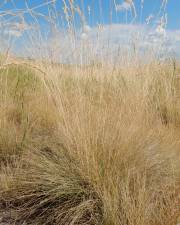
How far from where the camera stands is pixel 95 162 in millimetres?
2021

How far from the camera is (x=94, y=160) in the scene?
6.58 feet

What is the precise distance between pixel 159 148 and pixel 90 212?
2.54 ft

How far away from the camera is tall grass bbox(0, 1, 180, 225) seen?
1.77 metres

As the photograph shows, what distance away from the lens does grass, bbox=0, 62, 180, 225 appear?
176 cm

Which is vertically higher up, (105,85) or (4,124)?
(105,85)

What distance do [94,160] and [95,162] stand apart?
2 centimetres

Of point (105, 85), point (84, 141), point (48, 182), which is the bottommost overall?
point (48, 182)

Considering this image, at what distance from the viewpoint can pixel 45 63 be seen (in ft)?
9.37

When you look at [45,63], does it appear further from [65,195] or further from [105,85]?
[65,195]

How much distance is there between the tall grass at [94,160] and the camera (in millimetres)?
1768

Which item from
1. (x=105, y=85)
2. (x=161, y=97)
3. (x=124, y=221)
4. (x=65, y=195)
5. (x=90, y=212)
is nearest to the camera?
(x=124, y=221)

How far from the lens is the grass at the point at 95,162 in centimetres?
176

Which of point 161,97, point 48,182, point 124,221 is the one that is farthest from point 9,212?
point 161,97

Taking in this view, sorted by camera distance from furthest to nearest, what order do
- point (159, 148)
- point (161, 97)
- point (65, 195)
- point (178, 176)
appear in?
point (161, 97) < point (159, 148) < point (178, 176) < point (65, 195)
